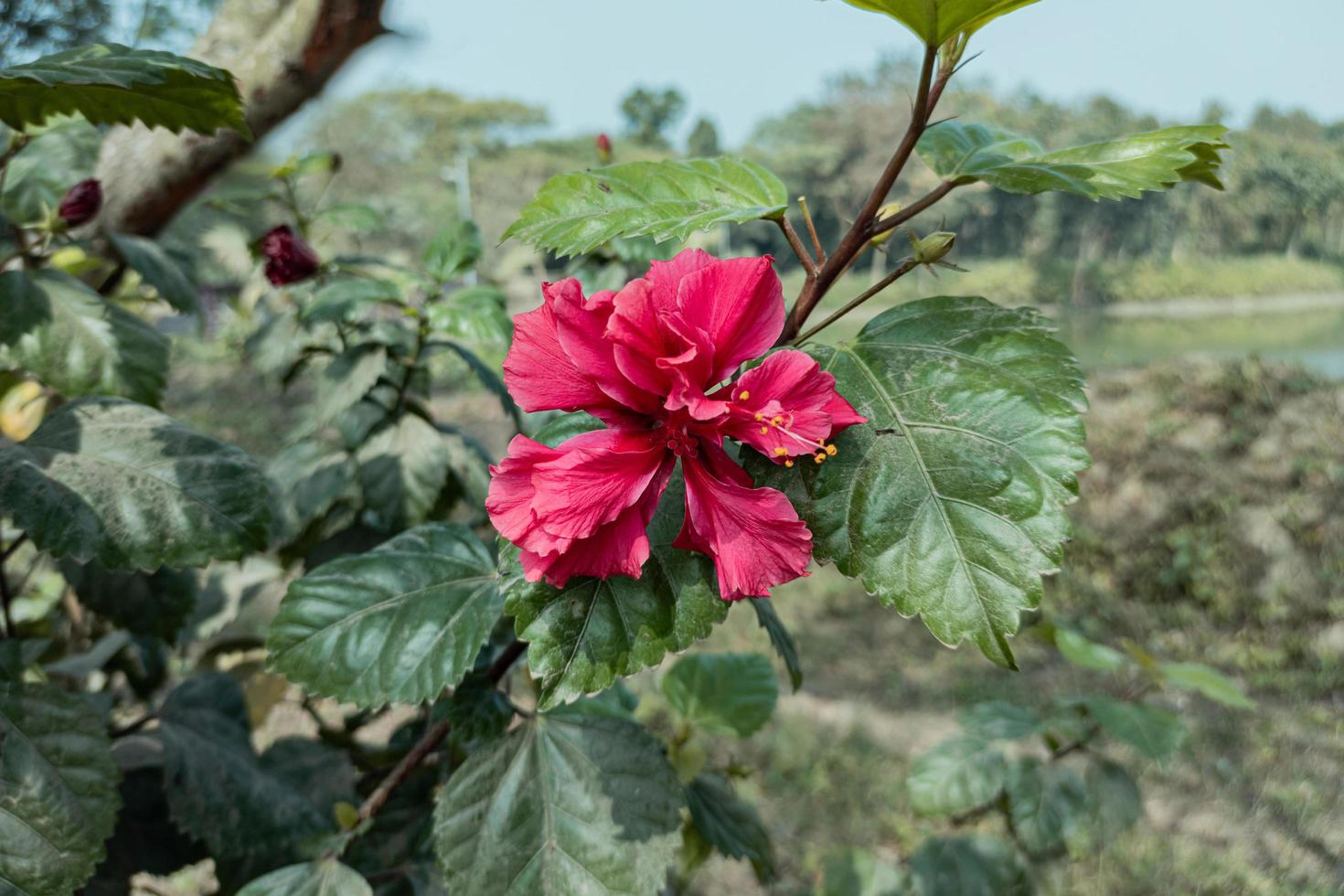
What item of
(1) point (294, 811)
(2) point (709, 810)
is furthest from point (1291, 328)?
(1) point (294, 811)

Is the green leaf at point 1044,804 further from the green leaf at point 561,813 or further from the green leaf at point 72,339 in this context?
the green leaf at point 72,339

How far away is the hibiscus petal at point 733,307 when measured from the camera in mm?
465

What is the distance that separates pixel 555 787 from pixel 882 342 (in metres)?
0.42

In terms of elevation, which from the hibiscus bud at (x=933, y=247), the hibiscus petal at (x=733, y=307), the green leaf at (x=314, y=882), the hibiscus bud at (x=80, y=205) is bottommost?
the green leaf at (x=314, y=882)

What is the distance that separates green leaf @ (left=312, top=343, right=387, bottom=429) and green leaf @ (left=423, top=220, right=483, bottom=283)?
0.16 meters

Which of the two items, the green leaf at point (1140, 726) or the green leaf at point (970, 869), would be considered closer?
the green leaf at point (1140, 726)

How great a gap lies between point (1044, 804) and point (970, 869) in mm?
226

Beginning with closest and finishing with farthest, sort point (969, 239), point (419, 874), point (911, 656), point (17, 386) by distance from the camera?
point (419, 874) → point (17, 386) → point (911, 656) → point (969, 239)

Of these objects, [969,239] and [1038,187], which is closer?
[1038,187]

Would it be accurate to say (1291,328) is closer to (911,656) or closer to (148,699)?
(911,656)

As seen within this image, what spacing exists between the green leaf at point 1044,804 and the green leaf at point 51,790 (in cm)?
130

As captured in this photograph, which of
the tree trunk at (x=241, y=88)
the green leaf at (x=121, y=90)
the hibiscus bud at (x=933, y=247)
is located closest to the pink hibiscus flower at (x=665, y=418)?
the hibiscus bud at (x=933, y=247)

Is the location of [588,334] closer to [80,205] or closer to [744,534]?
[744,534]

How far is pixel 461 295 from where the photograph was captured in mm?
1088
